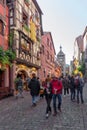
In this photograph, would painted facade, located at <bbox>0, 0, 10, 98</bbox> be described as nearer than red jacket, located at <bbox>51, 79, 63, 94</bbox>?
No

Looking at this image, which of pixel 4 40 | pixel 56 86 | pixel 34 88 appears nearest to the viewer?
pixel 56 86

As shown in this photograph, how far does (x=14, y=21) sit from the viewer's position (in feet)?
78.0

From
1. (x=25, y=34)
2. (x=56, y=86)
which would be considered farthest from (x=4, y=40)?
(x=56, y=86)

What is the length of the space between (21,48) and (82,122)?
16063 mm

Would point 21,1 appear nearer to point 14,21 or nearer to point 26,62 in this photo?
point 14,21

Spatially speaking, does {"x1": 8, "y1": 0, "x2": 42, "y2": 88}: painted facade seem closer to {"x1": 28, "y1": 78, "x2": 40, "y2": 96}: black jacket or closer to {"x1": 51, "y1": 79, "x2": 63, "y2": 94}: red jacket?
{"x1": 28, "y1": 78, "x2": 40, "y2": 96}: black jacket

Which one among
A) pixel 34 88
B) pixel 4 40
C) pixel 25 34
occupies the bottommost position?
pixel 34 88

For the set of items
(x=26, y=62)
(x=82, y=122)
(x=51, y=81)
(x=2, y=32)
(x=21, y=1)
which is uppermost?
(x=21, y=1)

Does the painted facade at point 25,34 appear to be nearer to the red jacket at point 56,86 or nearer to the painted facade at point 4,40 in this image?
the painted facade at point 4,40

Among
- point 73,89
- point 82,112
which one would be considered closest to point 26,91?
point 73,89

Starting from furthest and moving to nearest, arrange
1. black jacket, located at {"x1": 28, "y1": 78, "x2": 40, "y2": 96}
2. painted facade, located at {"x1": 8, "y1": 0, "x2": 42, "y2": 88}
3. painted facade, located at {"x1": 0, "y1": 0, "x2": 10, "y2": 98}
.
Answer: painted facade, located at {"x1": 8, "y1": 0, "x2": 42, "y2": 88} < painted facade, located at {"x1": 0, "y1": 0, "x2": 10, "y2": 98} < black jacket, located at {"x1": 28, "y1": 78, "x2": 40, "y2": 96}

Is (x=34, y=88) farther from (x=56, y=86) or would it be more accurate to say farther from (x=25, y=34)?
(x=25, y=34)

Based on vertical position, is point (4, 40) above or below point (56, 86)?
above

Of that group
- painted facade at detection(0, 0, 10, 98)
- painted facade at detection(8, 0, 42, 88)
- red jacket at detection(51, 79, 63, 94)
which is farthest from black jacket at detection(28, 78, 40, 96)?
painted facade at detection(8, 0, 42, 88)
